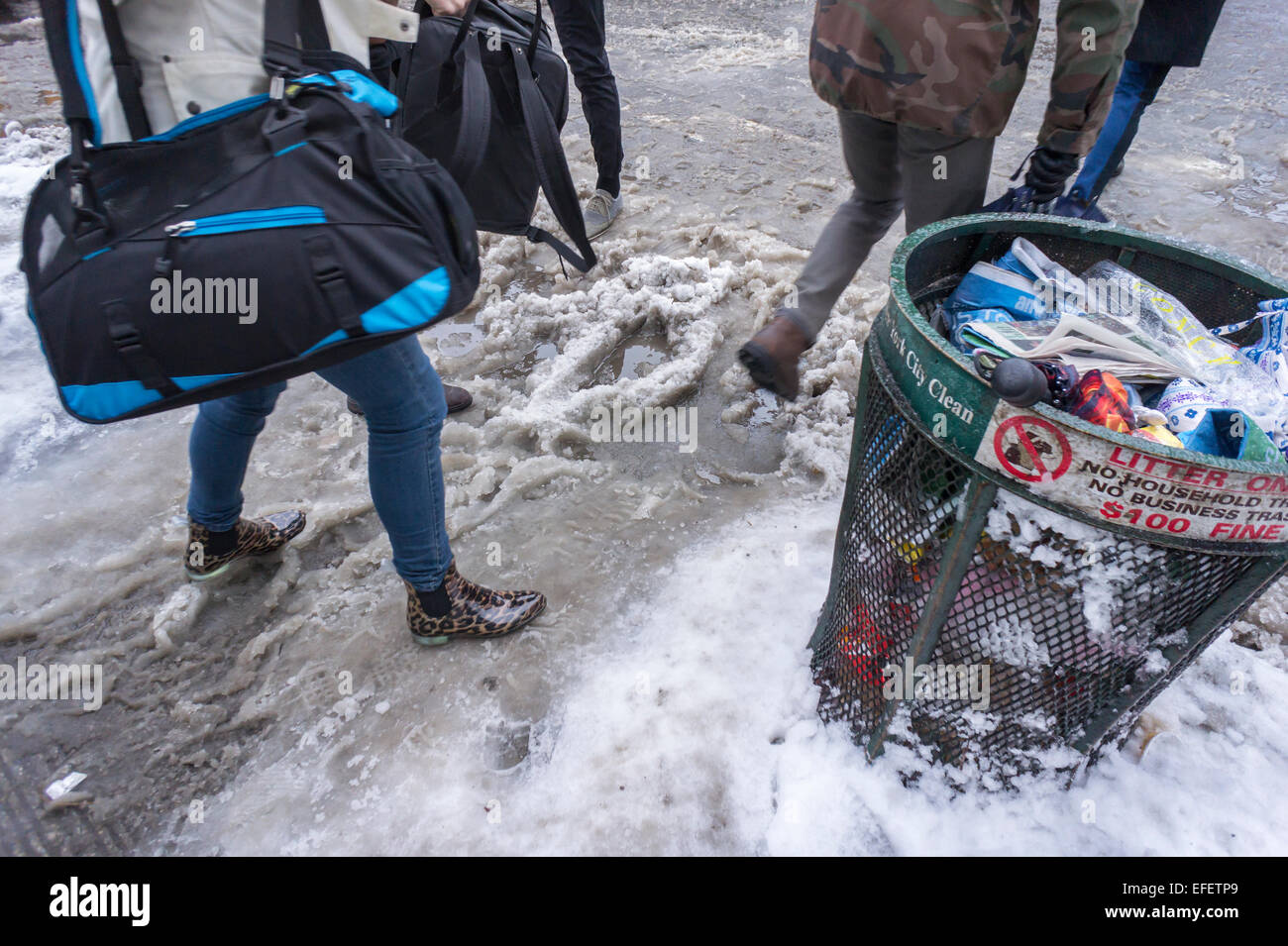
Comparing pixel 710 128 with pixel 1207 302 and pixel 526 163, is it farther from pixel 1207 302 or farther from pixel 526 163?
pixel 1207 302

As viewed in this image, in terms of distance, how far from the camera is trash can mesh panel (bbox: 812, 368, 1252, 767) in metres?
1.16

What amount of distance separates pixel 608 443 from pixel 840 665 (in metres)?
1.22

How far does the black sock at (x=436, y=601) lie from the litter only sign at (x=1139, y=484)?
1.28 meters

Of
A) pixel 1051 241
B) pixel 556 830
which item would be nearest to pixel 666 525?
pixel 556 830

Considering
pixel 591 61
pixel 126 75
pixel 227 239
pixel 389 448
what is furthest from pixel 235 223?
pixel 591 61

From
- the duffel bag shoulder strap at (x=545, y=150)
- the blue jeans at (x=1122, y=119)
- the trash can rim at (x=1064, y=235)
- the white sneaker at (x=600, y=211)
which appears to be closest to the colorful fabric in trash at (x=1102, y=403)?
the trash can rim at (x=1064, y=235)

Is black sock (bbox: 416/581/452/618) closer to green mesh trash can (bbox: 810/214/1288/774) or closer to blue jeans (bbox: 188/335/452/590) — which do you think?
blue jeans (bbox: 188/335/452/590)

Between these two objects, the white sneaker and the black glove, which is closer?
the black glove

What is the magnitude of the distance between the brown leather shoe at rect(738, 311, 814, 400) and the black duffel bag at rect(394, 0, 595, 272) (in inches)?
22.3

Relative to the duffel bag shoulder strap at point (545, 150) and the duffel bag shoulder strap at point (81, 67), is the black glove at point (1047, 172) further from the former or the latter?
the duffel bag shoulder strap at point (81, 67)

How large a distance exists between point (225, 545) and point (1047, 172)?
2.33m

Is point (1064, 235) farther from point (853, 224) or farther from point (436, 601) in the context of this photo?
point (436, 601)

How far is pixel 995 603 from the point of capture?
1.27 meters

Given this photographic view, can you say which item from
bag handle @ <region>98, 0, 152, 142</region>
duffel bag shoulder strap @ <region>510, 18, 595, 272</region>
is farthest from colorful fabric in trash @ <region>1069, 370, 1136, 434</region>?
bag handle @ <region>98, 0, 152, 142</region>
